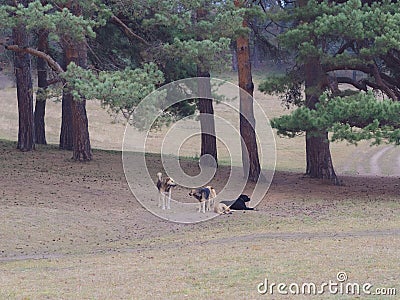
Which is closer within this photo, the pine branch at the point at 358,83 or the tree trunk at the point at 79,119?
the tree trunk at the point at 79,119

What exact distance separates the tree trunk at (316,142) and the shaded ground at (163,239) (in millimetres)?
652

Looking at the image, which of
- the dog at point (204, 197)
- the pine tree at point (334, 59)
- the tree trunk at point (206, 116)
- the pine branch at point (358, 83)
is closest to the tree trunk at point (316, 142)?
the pine tree at point (334, 59)

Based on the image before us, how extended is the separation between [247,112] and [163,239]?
1058 centimetres

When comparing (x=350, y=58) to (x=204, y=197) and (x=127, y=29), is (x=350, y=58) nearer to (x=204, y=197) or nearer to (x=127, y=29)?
(x=204, y=197)

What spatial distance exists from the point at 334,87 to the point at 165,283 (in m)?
15.1

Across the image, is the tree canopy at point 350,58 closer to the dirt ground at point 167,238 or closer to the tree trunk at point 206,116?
the dirt ground at point 167,238

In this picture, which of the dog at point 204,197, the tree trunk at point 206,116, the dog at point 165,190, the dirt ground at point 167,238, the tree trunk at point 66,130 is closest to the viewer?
the dirt ground at point 167,238

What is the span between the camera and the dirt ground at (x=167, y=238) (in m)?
10.3

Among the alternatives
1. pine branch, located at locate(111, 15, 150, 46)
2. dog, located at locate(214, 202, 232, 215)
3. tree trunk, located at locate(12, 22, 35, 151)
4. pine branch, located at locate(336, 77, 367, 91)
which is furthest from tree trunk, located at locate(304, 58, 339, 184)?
tree trunk, located at locate(12, 22, 35, 151)

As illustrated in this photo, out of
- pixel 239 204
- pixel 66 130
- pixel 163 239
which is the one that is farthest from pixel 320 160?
pixel 163 239

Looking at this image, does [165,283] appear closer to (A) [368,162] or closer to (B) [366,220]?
(B) [366,220]

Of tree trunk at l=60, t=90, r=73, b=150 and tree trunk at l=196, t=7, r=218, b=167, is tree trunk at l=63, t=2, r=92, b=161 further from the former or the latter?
tree trunk at l=196, t=7, r=218, b=167

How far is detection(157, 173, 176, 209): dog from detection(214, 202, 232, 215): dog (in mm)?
1322

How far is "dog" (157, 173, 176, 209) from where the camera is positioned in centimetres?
1945
